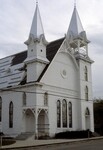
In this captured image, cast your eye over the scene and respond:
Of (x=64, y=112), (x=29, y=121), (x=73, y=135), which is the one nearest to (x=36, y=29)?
(x=64, y=112)

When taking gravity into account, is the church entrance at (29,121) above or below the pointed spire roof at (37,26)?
below

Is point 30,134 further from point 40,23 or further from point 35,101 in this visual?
point 40,23

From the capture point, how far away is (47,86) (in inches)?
1692

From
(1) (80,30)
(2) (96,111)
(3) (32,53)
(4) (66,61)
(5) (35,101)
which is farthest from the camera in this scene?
(2) (96,111)

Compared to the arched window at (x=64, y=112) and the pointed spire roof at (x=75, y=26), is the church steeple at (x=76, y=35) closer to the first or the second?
the pointed spire roof at (x=75, y=26)

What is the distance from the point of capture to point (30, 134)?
4066cm

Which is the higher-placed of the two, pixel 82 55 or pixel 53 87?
pixel 82 55

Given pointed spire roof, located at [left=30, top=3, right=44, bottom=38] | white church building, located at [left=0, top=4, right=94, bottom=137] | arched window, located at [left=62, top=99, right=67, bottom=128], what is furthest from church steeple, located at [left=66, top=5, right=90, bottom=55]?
arched window, located at [left=62, top=99, right=67, bottom=128]

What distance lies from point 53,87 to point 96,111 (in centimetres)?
1921

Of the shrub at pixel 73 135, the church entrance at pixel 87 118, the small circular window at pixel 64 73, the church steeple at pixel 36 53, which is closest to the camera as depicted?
the shrub at pixel 73 135

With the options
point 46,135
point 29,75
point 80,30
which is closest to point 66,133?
point 46,135

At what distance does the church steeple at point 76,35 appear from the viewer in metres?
50.2

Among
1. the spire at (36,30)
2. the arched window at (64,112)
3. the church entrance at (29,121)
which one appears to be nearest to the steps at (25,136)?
the church entrance at (29,121)

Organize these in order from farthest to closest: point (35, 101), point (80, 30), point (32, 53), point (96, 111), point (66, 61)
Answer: point (96, 111), point (80, 30), point (66, 61), point (32, 53), point (35, 101)
